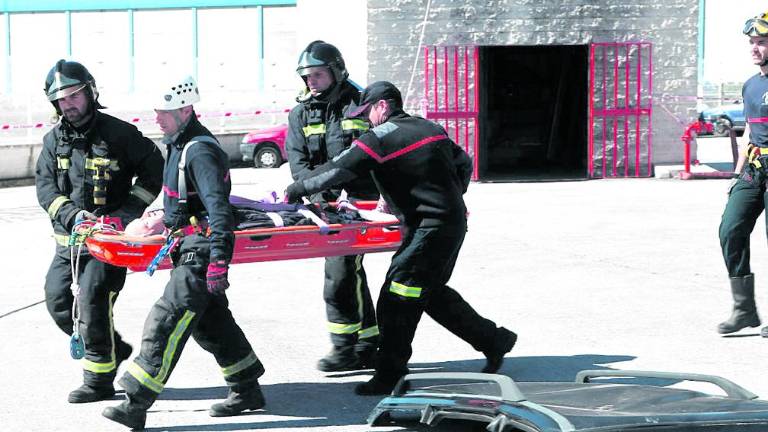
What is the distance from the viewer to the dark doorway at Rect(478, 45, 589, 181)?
27.0 meters

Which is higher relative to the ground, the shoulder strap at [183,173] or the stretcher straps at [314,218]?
the shoulder strap at [183,173]

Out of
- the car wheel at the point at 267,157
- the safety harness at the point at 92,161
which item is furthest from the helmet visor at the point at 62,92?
the car wheel at the point at 267,157

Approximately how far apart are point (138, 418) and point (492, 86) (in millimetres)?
21775

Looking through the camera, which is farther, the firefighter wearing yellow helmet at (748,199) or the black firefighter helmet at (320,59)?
the firefighter wearing yellow helmet at (748,199)

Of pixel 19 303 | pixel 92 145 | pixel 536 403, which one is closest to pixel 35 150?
pixel 19 303

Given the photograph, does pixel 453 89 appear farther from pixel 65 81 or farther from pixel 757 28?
pixel 65 81

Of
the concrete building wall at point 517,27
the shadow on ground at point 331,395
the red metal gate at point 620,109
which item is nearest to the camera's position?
the shadow on ground at point 331,395

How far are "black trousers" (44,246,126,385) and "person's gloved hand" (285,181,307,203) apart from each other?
3.45ft

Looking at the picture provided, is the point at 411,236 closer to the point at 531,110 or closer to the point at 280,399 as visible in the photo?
the point at 280,399

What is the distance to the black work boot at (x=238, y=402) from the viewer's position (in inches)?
262

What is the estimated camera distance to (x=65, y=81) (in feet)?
23.1

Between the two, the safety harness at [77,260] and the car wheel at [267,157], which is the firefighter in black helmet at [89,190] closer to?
the safety harness at [77,260]

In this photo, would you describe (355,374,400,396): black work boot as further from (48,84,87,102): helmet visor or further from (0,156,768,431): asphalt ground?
A: (48,84,87,102): helmet visor

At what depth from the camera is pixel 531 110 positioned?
27.5m
